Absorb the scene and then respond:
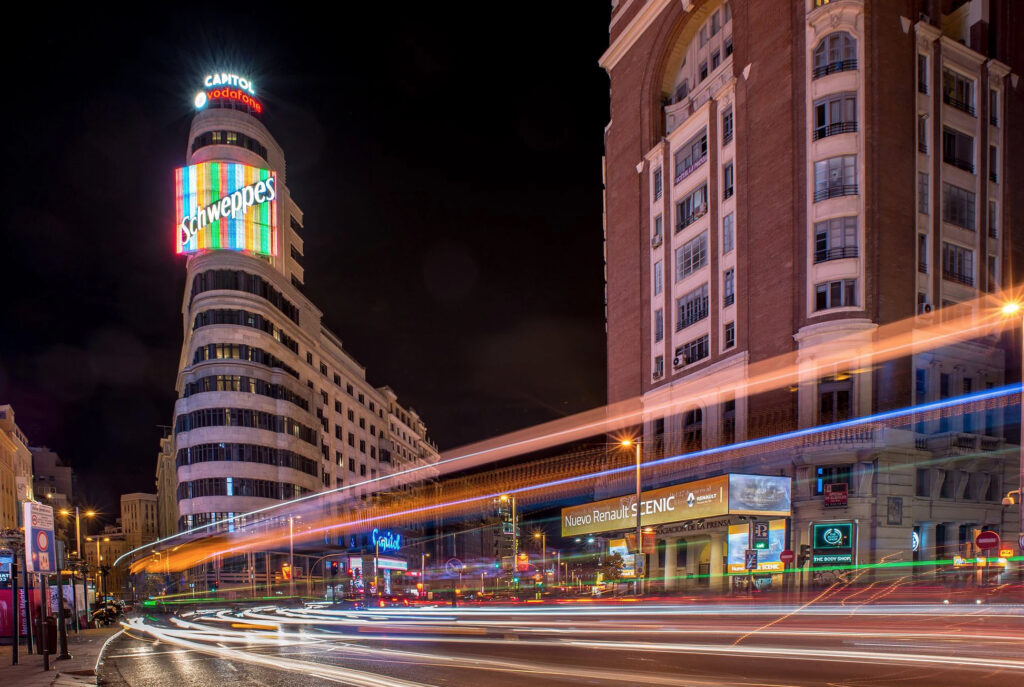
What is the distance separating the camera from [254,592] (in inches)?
3140

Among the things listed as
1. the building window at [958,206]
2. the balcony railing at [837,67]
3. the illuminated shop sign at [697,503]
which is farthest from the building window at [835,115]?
the illuminated shop sign at [697,503]

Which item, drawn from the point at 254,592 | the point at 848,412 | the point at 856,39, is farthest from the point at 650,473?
the point at 254,592

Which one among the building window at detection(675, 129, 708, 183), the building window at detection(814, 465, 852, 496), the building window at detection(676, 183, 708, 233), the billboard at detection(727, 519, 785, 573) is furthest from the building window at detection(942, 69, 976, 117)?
the billboard at detection(727, 519, 785, 573)

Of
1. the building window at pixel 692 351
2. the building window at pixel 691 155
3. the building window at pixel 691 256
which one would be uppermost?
the building window at pixel 691 155

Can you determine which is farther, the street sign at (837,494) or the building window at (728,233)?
the building window at (728,233)

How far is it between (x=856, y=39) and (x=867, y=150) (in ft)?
18.5

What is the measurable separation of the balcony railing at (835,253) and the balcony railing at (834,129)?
5.59 metres

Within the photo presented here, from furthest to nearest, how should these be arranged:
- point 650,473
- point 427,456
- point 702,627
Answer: point 427,456
point 650,473
point 702,627

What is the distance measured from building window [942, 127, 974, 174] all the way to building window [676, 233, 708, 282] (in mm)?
12871

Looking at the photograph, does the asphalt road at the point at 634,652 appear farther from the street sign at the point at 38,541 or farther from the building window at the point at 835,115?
the building window at the point at 835,115

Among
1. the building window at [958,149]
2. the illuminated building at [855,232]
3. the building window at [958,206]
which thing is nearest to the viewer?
the illuminated building at [855,232]

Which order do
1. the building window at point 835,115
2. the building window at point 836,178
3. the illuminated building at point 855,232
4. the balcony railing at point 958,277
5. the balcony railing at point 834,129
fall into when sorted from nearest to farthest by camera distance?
1. the illuminated building at point 855,232
2. the building window at point 836,178
3. the balcony railing at point 834,129
4. the building window at point 835,115
5. the balcony railing at point 958,277

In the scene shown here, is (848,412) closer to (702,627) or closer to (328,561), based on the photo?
(702,627)

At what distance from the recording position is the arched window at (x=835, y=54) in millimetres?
40188
